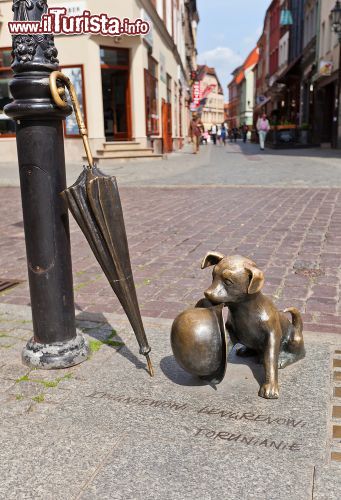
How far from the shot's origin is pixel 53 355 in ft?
Answer: 9.72

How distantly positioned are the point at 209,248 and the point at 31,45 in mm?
3699

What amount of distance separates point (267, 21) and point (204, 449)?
6763cm

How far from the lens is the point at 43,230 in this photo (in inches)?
112

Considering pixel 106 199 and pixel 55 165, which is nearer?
pixel 106 199

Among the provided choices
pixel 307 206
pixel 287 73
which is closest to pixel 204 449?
pixel 307 206

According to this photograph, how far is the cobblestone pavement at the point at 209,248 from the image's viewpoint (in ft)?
14.0

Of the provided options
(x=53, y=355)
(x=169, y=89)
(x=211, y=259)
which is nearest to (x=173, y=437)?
(x=211, y=259)

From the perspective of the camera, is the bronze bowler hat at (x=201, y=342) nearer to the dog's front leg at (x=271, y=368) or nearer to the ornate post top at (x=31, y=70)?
the dog's front leg at (x=271, y=368)

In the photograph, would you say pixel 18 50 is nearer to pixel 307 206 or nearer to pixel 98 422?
pixel 98 422

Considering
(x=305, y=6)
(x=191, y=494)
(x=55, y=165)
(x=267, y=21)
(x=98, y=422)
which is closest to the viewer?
(x=191, y=494)

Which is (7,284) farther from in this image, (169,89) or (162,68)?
(169,89)

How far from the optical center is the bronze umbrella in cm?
259

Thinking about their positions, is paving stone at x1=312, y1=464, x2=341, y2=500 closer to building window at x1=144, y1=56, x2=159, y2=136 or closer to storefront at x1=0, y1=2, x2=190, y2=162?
storefront at x1=0, y1=2, x2=190, y2=162

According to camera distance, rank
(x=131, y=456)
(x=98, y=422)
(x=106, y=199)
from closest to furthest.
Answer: (x=131, y=456)
(x=98, y=422)
(x=106, y=199)
